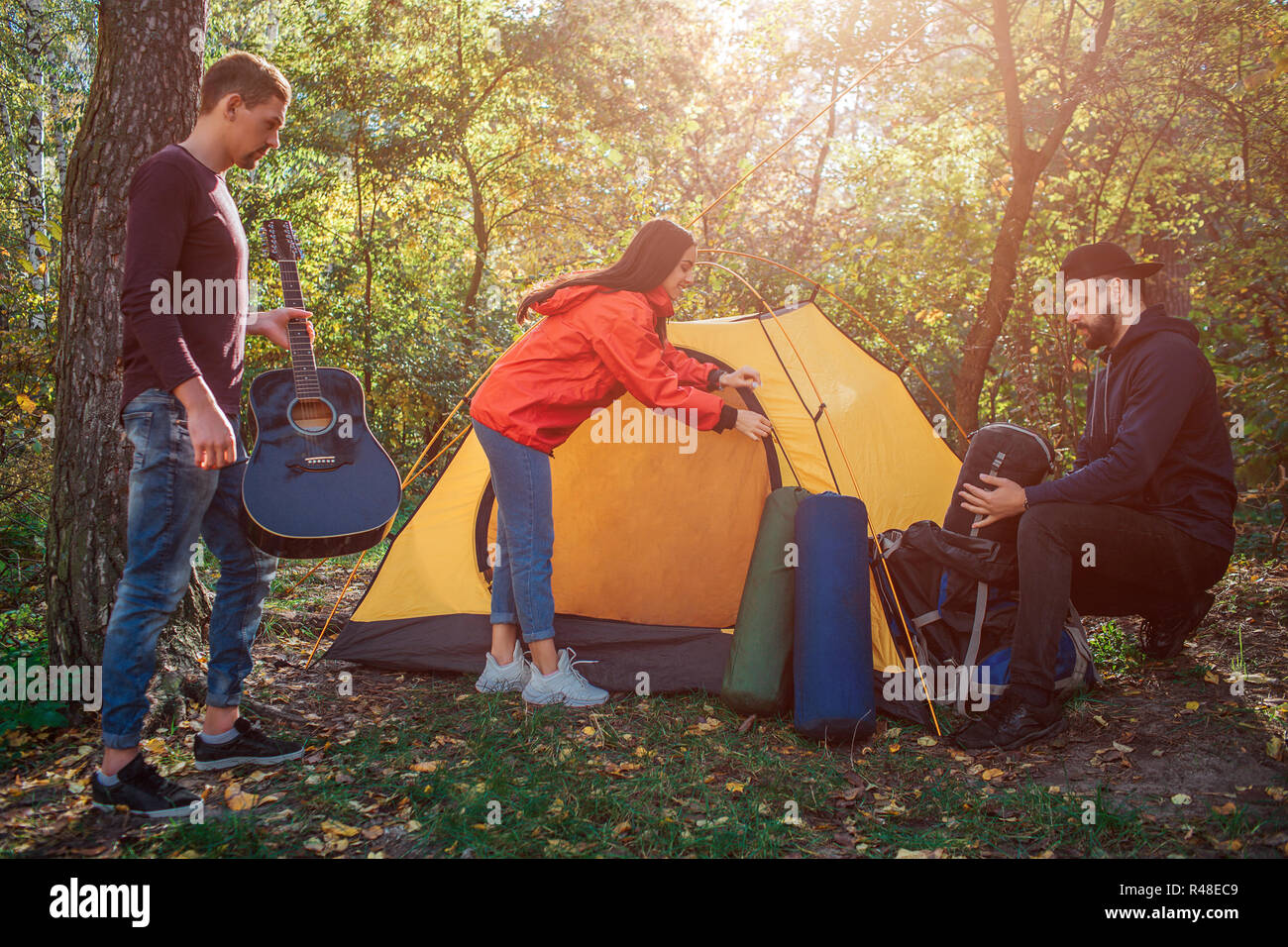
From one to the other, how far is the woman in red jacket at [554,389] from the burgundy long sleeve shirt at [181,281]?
958 millimetres

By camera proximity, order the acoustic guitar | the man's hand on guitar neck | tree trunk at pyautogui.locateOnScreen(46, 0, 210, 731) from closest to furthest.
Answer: the acoustic guitar
the man's hand on guitar neck
tree trunk at pyautogui.locateOnScreen(46, 0, 210, 731)

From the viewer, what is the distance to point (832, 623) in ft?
9.34

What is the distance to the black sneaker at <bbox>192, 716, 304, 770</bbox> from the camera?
8.35 ft

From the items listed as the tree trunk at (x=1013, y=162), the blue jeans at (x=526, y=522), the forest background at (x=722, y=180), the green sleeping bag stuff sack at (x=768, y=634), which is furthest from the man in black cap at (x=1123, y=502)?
the tree trunk at (x=1013, y=162)

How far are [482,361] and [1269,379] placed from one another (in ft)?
23.5

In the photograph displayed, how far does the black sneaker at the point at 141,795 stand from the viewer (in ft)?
7.22

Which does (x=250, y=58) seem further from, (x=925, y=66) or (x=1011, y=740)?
(x=925, y=66)

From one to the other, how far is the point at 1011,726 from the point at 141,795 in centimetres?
251

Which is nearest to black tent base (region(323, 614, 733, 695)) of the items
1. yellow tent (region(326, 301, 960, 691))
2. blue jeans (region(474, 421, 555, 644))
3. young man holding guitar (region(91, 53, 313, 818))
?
yellow tent (region(326, 301, 960, 691))

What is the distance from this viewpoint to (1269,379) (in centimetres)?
460

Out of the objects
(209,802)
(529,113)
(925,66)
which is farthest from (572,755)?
(529,113)

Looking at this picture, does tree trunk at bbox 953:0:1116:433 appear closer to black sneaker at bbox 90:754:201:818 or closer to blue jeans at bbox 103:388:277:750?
blue jeans at bbox 103:388:277:750

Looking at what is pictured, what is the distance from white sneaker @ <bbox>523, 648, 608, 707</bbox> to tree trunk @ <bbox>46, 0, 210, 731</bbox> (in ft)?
4.61

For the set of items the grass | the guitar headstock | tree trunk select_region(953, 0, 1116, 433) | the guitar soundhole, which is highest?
tree trunk select_region(953, 0, 1116, 433)
